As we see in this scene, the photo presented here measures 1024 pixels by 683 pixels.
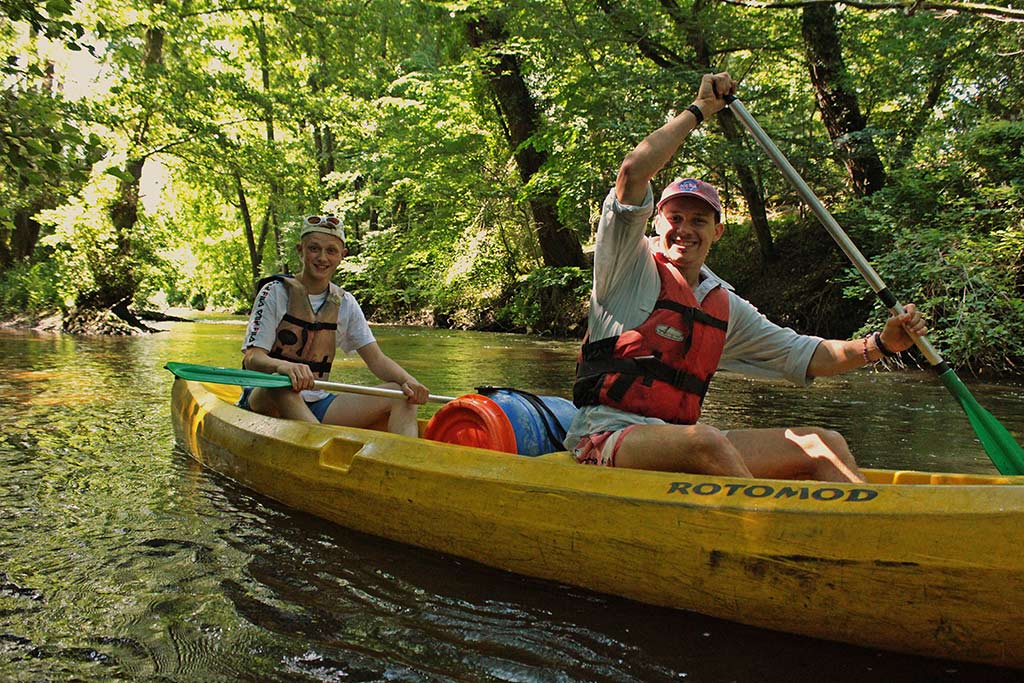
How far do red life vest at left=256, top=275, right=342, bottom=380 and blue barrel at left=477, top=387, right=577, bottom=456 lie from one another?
3.50 feet

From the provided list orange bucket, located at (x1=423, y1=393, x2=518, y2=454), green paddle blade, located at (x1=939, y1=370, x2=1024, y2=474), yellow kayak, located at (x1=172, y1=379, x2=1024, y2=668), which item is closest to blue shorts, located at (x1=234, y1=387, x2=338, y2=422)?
orange bucket, located at (x1=423, y1=393, x2=518, y2=454)

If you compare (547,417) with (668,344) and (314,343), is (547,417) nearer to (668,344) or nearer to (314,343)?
(668,344)

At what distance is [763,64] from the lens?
39.1 feet

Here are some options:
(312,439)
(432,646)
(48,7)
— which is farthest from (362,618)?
(48,7)

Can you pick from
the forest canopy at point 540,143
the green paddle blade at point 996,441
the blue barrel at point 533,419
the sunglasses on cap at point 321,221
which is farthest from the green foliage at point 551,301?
the green paddle blade at point 996,441

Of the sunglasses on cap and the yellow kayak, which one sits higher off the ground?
the sunglasses on cap

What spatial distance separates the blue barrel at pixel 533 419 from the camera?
327cm

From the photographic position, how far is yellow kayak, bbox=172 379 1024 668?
6.44 ft

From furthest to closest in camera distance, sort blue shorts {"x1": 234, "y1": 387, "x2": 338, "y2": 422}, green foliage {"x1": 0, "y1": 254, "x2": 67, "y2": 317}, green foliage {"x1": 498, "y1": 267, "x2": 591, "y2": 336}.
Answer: green foliage {"x1": 0, "y1": 254, "x2": 67, "y2": 317}, green foliage {"x1": 498, "y1": 267, "x2": 591, "y2": 336}, blue shorts {"x1": 234, "y1": 387, "x2": 338, "y2": 422}

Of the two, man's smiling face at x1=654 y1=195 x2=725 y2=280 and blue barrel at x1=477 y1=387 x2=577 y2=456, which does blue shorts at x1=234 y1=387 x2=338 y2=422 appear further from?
man's smiling face at x1=654 y1=195 x2=725 y2=280

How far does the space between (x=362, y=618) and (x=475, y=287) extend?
14135 mm

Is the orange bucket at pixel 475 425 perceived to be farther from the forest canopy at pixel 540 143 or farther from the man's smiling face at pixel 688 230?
the forest canopy at pixel 540 143

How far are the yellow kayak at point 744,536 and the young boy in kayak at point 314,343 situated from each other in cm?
79

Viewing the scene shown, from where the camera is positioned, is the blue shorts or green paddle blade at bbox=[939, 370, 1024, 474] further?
the blue shorts
